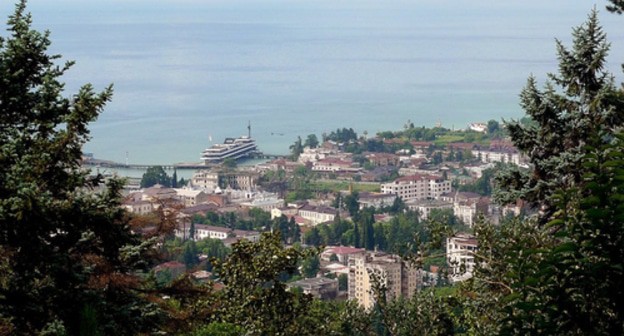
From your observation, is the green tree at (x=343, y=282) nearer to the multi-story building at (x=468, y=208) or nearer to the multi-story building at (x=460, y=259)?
the multi-story building at (x=468, y=208)

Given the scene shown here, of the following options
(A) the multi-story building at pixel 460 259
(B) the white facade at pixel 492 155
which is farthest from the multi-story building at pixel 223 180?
(A) the multi-story building at pixel 460 259

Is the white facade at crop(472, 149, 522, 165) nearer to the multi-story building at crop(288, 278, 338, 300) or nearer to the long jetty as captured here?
the long jetty

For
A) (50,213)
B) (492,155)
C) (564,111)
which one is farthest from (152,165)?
(50,213)

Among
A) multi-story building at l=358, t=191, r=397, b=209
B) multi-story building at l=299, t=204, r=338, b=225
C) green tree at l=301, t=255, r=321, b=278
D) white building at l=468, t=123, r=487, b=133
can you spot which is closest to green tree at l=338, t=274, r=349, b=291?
green tree at l=301, t=255, r=321, b=278

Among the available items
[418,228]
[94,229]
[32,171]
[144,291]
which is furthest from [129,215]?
[418,228]

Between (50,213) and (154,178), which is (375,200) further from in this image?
(50,213)
